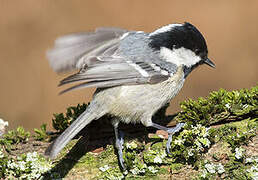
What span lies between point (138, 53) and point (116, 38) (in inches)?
11.6

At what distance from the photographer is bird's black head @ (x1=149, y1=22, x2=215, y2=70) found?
2.93m

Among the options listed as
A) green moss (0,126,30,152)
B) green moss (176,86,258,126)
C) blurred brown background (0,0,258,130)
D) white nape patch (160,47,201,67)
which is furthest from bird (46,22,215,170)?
blurred brown background (0,0,258,130)

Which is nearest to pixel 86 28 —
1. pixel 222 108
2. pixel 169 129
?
pixel 169 129

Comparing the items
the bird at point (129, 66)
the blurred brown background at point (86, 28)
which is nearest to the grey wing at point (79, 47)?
the bird at point (129, 66)

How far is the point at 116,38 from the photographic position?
10.1 ft

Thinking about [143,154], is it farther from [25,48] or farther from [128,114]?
[25,48]

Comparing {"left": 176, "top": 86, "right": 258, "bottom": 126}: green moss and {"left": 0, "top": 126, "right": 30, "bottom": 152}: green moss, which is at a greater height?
{"left": 0, "top": 126, "right": 30, "bottom": 152}: green moss

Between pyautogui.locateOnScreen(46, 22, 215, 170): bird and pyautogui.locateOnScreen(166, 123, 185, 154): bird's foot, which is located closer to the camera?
pyautogui.locateOnScreen(166, 123, 185, 154): bird's foot

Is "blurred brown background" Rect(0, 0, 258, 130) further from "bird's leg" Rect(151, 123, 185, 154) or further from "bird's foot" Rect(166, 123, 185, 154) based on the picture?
"bird's foot" Rect(166, 123, 185, 154)

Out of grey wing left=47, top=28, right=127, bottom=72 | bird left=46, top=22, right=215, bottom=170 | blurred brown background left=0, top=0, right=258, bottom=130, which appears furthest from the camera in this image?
blurred brown background left=0, top=0, right=258, bottom=130

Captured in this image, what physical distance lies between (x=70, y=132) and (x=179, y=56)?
1077mm

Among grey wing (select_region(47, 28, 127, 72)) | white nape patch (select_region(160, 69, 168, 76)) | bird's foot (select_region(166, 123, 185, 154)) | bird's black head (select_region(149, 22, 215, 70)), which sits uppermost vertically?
grey wing (select_region(47, 28, 127, 72))

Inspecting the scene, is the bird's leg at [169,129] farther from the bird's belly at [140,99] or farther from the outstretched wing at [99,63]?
the outstretched wing at [99,63]

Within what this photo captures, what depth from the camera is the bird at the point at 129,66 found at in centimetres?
272
